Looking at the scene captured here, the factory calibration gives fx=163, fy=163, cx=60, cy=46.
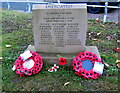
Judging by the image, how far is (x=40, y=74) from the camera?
3131mm

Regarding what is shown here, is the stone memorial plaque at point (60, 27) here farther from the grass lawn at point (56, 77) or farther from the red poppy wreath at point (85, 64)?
the grass lawn at point (56, 77)

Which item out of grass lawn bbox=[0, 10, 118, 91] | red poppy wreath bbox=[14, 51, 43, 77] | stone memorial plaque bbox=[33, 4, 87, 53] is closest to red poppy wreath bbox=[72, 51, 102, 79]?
grass lawn bbox=[0, 10, 118, 91]

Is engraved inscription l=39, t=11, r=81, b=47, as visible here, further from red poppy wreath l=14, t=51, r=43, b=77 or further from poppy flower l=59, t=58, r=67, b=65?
red poppy wreath l=14, t=51, r=43, b=77

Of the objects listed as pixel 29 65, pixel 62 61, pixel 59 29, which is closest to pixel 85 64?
pixel 62 61

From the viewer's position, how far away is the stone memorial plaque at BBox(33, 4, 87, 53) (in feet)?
10.5

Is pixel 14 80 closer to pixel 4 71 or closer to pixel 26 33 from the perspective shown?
pixel 4 71

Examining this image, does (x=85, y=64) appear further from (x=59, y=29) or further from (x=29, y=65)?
(x=29, y=65)

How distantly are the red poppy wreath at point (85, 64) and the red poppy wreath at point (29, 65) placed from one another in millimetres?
686

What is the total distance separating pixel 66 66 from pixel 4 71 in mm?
1255

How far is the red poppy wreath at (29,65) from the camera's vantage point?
3034 mm

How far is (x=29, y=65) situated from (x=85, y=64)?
3.51ft

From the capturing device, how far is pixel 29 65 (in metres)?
3.09

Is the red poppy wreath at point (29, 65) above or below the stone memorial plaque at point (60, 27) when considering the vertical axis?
below


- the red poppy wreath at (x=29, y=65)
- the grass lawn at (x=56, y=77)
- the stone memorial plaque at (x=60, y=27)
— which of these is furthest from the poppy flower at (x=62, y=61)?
the red poppy wreath at (x=29, y=65)
